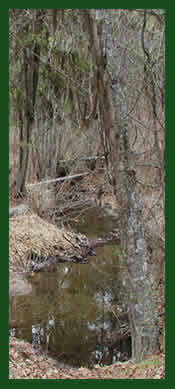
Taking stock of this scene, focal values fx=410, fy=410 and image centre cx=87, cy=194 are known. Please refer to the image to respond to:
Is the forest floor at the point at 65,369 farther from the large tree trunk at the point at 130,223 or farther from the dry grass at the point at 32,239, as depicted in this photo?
the dry grass at the point at 32,239

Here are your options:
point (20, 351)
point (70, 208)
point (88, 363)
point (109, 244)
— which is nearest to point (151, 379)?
point (88, 363)

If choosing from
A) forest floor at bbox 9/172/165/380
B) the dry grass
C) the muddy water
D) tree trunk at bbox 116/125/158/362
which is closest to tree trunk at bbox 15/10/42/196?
the dry grass

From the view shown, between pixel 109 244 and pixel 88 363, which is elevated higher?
pixel 109 244

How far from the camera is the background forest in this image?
374 cm

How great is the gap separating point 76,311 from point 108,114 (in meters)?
2.55

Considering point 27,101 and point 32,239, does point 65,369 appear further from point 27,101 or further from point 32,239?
A: point 27,101

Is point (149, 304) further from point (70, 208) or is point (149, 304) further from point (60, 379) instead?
point (70, 208)

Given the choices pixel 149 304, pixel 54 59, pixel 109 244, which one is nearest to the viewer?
pixel 149 304

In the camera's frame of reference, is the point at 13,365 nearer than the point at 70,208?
Yes

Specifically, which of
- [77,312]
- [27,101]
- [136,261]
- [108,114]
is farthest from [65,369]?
[27,101]

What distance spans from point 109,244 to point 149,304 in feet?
7.56

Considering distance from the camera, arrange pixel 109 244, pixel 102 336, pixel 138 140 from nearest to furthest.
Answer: pixel 138 140
pixel 102 336
pixel 109 244

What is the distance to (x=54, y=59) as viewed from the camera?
512 cm

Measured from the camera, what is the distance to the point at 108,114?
373 centimetres
